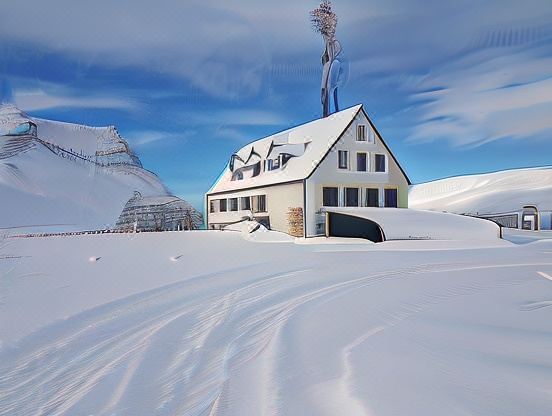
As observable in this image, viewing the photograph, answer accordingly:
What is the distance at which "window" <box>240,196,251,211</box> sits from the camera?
1051 cm

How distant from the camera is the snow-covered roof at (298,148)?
9502 mm

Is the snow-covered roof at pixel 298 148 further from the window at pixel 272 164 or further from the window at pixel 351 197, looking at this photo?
the window at pixel 351 197

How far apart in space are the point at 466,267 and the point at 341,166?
542 cm

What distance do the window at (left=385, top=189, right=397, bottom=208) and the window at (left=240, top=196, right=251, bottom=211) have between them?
12.6 feet

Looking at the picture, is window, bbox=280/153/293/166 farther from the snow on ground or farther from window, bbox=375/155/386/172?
the snow on ground

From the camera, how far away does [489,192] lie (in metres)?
19.2

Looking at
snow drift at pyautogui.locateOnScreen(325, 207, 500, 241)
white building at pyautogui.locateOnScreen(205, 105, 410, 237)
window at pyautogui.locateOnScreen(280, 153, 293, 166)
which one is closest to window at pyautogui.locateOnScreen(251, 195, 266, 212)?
white building at pyautogui.locateOnScreen(205, 105, 410, 237)

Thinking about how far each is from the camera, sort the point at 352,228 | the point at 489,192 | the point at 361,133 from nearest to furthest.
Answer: the point at 352,228 < the point at 361,133 < the point at 489,192

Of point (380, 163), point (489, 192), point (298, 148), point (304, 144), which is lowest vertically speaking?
point (489, 192)

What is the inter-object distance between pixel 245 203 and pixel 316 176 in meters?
2.50

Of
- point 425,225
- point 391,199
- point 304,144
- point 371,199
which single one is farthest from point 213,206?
point 425,225

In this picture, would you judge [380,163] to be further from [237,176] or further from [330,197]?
[237,176]

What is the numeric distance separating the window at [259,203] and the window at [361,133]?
9.98ft

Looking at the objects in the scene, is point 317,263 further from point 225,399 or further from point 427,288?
point 225,399
